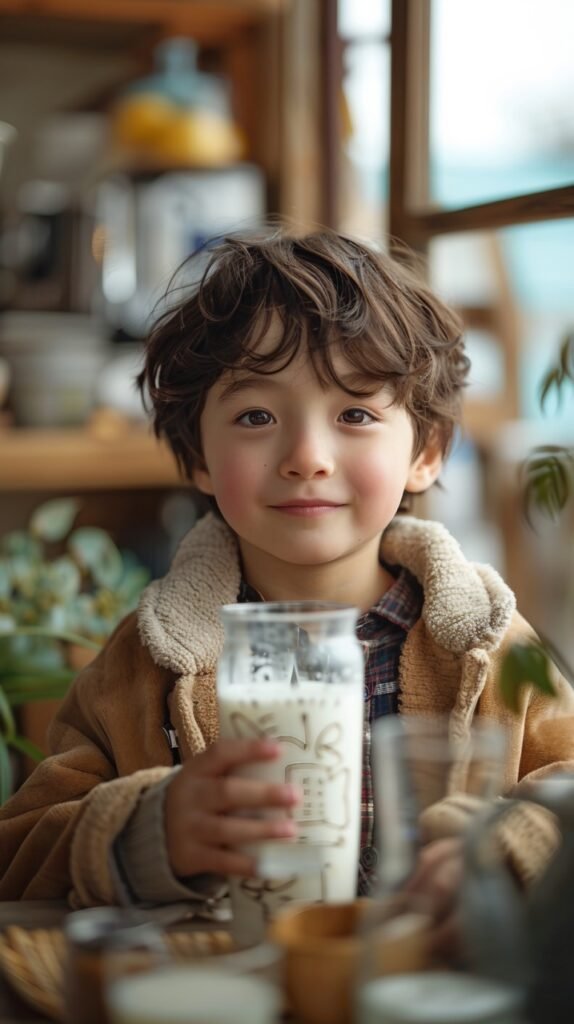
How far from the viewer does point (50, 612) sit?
5.79 ft

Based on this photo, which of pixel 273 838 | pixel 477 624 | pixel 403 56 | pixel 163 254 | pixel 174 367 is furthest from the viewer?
pixel 163 254

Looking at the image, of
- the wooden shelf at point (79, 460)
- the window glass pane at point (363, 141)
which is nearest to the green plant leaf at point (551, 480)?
the window glass pane at point (363, 141)

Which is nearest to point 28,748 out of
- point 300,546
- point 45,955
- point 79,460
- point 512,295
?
point 300,546

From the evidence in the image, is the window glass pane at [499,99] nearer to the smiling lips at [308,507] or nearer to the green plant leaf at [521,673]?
the smiling lips at [308,507]

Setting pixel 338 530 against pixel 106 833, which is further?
pixel 338 530

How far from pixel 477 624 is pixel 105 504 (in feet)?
6.48

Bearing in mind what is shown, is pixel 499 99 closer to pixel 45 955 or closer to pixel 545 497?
pixel 545 497

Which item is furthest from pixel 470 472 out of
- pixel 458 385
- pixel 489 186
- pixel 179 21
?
pixel 458 385

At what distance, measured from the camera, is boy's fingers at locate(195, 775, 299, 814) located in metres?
0.76

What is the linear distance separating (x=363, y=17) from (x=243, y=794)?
6.68ft

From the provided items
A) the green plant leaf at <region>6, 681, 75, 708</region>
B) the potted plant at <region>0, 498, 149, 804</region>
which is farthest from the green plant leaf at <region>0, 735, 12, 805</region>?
the green plant leaf at <region>6, 681, 75, 708</region>

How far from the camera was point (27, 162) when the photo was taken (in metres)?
3.07

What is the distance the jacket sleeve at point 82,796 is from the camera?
860mm

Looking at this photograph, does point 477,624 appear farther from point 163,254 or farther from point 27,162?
point 27,162
